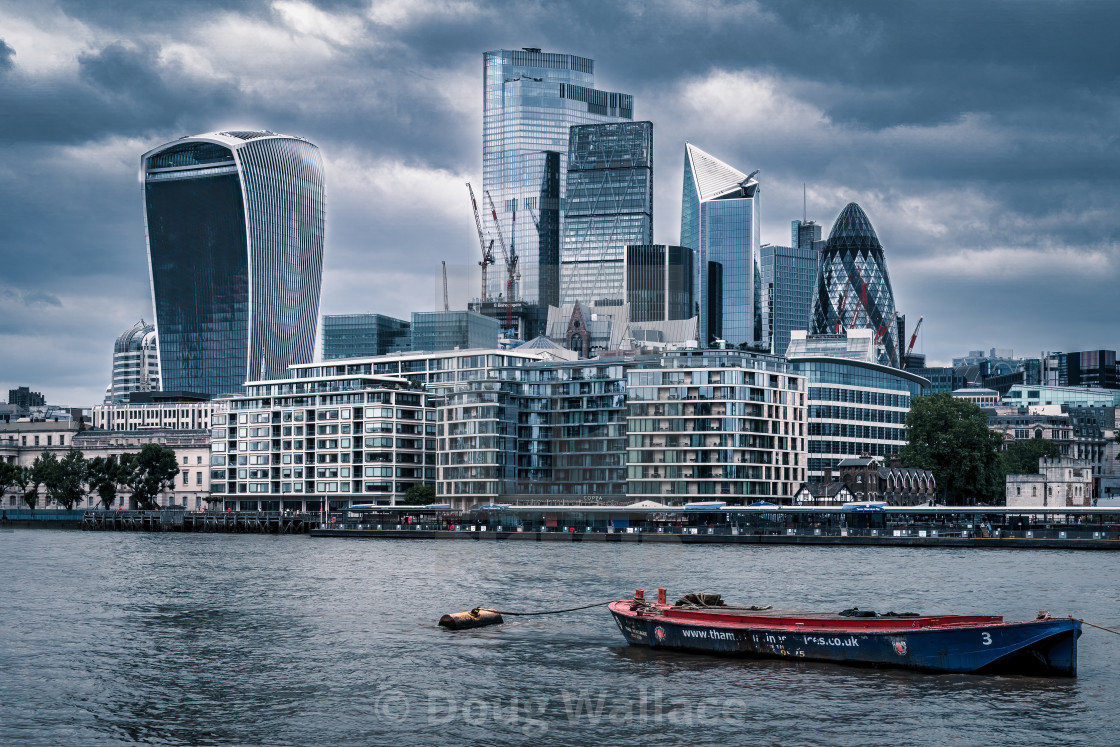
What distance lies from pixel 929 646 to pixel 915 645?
1.82 ft

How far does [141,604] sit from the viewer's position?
85.5 m

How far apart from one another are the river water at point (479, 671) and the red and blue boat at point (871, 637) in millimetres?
768

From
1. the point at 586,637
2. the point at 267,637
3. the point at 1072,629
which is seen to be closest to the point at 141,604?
the point at 267,637

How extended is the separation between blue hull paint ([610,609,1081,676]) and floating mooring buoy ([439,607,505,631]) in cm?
1428

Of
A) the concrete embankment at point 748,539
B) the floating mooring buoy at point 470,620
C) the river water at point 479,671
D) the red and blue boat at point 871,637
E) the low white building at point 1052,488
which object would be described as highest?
the low white building at point 1052,488

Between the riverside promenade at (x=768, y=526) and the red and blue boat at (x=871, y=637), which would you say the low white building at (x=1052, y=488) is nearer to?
the riverside promenade at (x=768, y=526)

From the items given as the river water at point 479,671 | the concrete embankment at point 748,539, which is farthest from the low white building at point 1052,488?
the river water at point 479,671

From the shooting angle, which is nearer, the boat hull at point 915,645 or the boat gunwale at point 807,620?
the boat hull at point 915,645

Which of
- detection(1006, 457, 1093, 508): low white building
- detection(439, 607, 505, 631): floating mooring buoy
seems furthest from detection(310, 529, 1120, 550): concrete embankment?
detection(439, 607, 505, 631): floating mooring buoy

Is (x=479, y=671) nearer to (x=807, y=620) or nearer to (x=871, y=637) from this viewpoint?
(x=807, y=620)

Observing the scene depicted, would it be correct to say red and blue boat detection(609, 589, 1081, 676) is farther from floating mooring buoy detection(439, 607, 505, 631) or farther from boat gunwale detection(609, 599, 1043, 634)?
floating mooring buoy detection(439, 607, 505, 631)

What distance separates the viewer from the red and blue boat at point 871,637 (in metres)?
54.1

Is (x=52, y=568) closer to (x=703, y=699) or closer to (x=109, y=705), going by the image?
(x=109, y=705)

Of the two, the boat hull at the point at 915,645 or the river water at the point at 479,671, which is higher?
the boat hull at the point at 915,645
